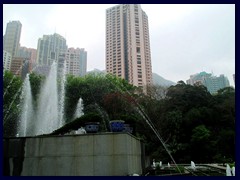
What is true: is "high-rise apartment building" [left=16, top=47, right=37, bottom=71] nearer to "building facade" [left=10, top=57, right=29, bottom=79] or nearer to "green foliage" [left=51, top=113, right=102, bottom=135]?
"building facade" [left=10, top=57, right=29, bottom=79]

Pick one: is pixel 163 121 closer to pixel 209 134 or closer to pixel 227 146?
pixel 209 134

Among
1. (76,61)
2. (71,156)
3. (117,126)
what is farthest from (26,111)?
(76,61)

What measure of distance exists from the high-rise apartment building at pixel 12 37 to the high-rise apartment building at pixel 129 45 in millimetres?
26788

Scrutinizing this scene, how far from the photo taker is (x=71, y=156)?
25.5 ft

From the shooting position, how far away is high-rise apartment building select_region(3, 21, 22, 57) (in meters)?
43.7

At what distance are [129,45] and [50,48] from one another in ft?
75.9

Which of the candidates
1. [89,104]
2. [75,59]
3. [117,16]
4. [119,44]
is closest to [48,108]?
[89,104]

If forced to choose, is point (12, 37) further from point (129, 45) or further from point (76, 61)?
point (129, 45)

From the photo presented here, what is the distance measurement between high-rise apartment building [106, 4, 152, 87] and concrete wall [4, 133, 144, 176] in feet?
178

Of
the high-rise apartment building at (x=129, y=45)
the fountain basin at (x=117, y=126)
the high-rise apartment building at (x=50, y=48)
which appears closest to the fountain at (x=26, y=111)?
the fountain basin at (x=117, y=126)

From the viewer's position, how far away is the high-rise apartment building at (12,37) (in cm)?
4366

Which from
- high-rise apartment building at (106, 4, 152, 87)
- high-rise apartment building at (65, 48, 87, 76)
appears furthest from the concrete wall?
high-rise apartment building at (106, 4, 152, 87)

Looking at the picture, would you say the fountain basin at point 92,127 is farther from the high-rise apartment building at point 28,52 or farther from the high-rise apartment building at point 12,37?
the high-rise apartment building at point 28,52

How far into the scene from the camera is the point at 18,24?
4625 cm
